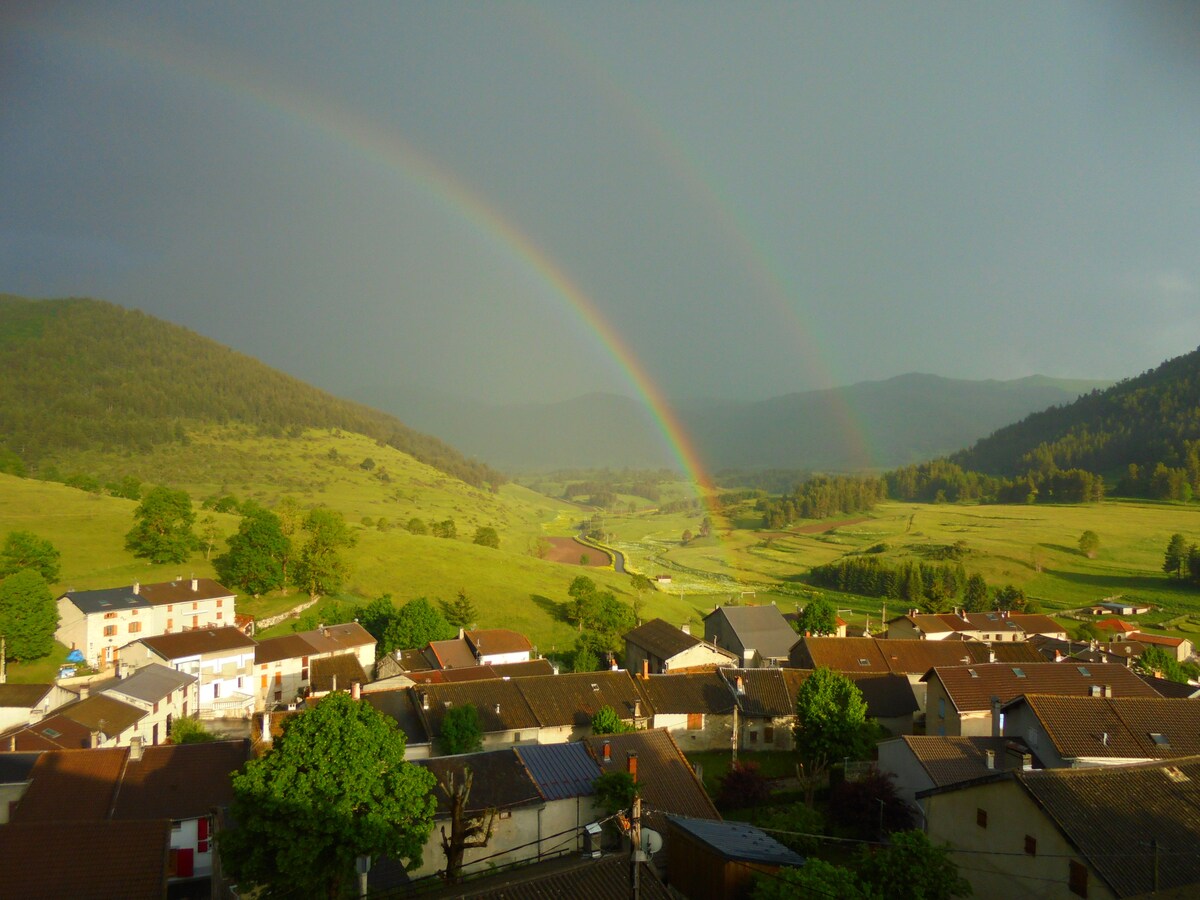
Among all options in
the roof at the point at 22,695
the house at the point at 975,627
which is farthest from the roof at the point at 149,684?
the house at the point at 975,627

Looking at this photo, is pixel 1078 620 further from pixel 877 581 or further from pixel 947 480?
pixel 947 480

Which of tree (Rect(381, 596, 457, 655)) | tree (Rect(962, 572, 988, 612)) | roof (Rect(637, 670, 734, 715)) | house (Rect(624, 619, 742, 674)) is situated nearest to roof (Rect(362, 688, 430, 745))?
roof (Rect(637, 670, 734, 715))

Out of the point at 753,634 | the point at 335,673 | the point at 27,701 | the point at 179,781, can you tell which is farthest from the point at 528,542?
the point at 179,781

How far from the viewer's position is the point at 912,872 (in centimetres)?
1507

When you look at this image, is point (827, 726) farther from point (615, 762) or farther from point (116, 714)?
point (116, 714)

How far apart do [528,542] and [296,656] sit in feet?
272

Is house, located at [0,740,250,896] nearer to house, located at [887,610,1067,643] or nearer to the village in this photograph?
the village

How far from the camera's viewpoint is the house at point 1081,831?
48.3 feet

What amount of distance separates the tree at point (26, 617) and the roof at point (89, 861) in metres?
32.3

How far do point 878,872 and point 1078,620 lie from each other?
71.8 meters

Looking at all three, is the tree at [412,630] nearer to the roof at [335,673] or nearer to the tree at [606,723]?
the roof at [335,673]

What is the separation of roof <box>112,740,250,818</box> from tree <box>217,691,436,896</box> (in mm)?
8339

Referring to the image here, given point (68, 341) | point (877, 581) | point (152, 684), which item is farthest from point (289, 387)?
point (152, 684)

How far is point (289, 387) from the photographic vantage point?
18688 centimetres
